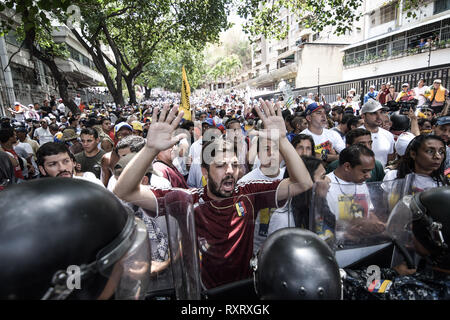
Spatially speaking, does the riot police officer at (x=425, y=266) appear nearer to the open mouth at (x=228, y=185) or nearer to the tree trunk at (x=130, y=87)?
the open mouth at (x=228, y=185)

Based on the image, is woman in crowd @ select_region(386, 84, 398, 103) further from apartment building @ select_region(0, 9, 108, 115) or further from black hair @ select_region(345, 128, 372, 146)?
apartment building @ select_region(0, 9, 108, 115)

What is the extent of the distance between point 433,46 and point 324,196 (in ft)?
76.7

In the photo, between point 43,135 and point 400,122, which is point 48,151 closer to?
point 400,122

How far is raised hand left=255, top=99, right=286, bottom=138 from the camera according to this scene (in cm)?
233

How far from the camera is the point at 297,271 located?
132 centimetres

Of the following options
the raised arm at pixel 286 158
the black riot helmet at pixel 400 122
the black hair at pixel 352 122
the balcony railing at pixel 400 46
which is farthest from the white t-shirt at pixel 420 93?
the balcony railing at pixel 400 46

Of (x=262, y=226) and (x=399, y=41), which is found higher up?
(x=399, y=41)

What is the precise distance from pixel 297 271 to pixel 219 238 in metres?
0.65

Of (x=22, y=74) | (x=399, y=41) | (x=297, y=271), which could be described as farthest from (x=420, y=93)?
(x=22, y=74)

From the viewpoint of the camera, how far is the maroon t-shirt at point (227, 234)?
5.79 feet
